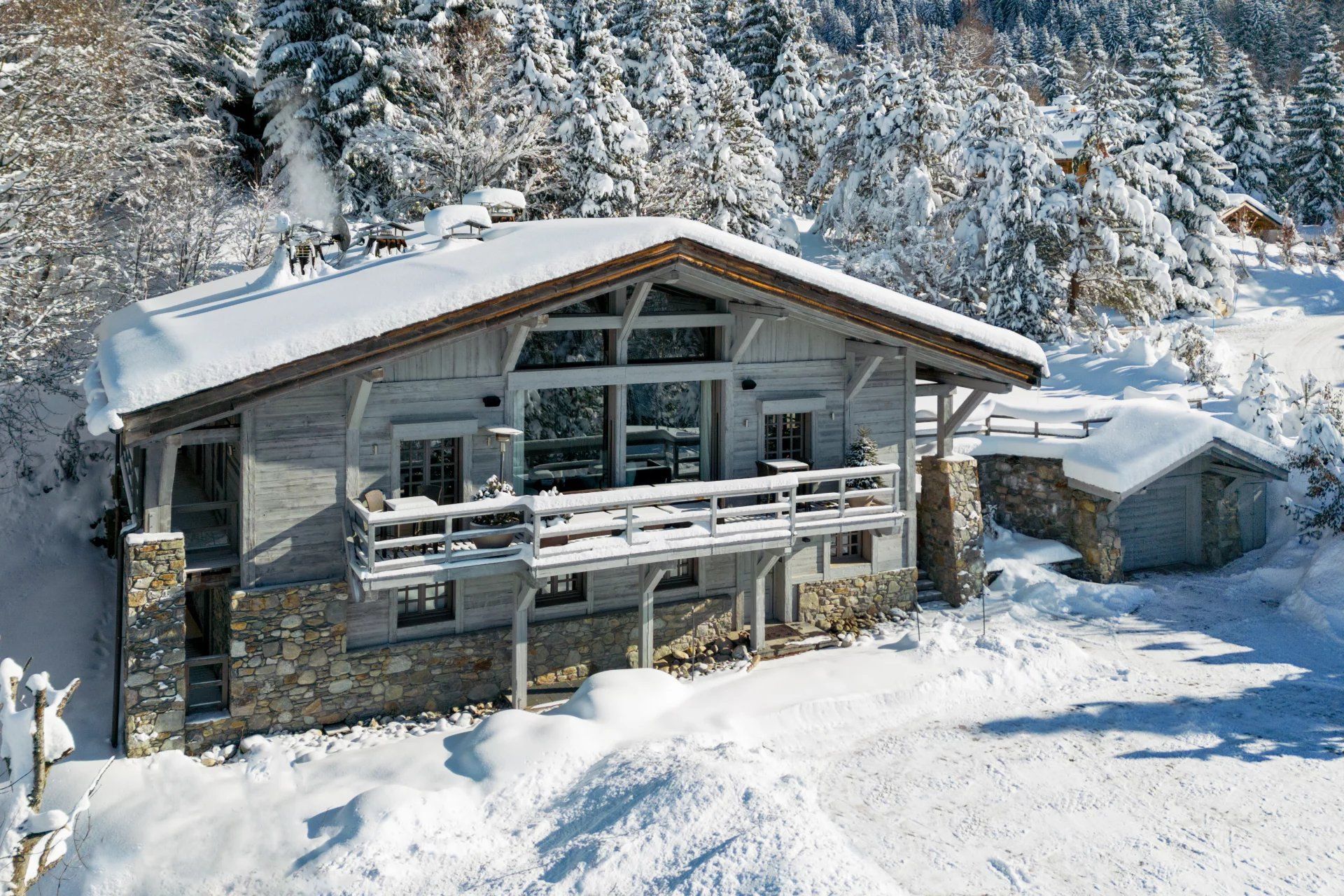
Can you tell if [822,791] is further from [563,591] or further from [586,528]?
[563,591]

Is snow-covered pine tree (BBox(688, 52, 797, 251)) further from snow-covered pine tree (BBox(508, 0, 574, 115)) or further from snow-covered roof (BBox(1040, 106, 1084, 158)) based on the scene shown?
snow-covered roof (BBox(1040, 106, 1084, 158))

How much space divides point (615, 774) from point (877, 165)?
3518cm

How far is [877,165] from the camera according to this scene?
43406 millimetres

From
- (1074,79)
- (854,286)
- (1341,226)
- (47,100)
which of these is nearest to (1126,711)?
(854,286)

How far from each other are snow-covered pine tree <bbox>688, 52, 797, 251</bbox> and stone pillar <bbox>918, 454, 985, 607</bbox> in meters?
18.3

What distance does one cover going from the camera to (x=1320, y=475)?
22.7m

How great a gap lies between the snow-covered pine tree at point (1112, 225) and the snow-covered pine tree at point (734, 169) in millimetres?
10670

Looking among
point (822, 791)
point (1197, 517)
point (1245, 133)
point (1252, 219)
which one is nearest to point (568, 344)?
point (822, 791)

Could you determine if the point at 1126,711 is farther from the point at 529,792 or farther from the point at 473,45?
the point at 473,45

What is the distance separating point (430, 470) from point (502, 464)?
3.46ft

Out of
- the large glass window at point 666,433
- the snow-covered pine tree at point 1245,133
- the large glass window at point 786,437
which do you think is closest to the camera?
the large glass window at point 666,433

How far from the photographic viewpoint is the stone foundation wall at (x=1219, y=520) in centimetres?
2316

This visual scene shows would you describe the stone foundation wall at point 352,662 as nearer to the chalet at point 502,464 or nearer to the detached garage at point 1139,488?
the chalet at point 502,464

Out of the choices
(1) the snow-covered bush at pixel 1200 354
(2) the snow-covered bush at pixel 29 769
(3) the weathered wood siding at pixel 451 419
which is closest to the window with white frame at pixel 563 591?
(3) the weathered wood siding at pixel 451 419
